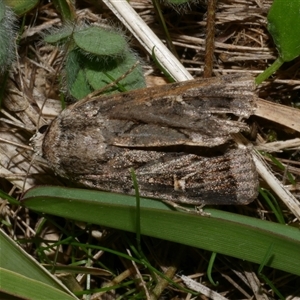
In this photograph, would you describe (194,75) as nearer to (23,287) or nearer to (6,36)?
(6,36)

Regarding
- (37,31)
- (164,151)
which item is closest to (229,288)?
(164,151)

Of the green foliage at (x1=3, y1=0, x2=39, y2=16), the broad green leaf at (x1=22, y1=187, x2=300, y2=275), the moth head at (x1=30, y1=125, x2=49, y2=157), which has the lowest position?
the broad green leaf at (x1=22, y1=187, x2=300, y2=275)

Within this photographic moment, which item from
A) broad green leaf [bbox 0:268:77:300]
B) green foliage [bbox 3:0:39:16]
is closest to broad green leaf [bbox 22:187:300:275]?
broad green leaf [bbox 0:268:77:300]

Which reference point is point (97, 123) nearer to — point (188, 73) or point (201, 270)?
point (188, 73)

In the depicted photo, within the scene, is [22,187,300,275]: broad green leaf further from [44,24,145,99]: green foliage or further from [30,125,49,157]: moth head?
[44,24,145,99]: green foliage

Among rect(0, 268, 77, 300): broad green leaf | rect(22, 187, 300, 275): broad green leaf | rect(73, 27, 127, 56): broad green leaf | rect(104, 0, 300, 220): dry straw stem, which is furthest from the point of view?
rect(104, 0, 300, 220): dry straw stem
